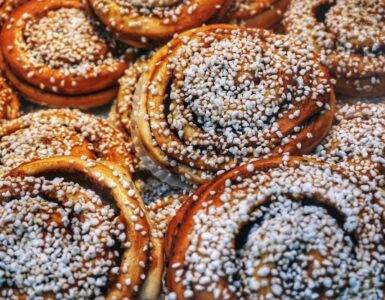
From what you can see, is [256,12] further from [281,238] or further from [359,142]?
[281,238]

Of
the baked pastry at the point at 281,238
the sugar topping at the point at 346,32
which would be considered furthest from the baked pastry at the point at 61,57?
the baked pastry at the point at 281,238

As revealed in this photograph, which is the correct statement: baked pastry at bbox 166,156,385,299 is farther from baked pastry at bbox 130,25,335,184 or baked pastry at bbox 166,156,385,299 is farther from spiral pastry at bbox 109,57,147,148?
spiral pastry at bbox 109,57,147,148

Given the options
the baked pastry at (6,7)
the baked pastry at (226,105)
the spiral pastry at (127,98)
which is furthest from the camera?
the baked pastry at (6,7)

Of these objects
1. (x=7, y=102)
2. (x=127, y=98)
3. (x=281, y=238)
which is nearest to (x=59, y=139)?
(x=127, y=98)

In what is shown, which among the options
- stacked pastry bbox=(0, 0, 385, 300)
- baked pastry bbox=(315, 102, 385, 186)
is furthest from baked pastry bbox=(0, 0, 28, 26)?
baked pastry bbox=(315, 102, 385, 186)

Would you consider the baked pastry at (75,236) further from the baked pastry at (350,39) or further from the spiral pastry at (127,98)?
the baked pastry at (350,39)

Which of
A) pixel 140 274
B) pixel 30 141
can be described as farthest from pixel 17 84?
pixel 140 274
